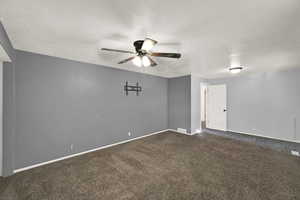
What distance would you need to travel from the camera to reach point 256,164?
2.56 metres

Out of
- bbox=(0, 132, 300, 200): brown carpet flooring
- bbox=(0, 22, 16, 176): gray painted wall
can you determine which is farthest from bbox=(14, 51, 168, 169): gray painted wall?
bbox=(0, 132, 300, 200): brown carpet flooring

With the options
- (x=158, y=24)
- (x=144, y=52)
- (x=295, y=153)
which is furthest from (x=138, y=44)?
(x=295, y=153)

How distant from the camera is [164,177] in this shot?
2.19 meters

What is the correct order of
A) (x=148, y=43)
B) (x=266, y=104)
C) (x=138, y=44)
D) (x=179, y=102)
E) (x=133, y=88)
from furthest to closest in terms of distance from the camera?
(x=179, y=102) < (x=266, y=104) < (x=133, y=88) < (x=138, y=44) < (x=148, y=43)

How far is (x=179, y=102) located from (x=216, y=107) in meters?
1.86

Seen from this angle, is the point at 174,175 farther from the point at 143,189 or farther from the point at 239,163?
the point at 239,163

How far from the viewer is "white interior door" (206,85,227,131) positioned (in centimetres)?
524

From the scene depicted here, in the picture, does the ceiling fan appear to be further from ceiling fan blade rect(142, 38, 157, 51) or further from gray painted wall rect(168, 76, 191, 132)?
gray painted wall rect(168, 76, 191, 132)

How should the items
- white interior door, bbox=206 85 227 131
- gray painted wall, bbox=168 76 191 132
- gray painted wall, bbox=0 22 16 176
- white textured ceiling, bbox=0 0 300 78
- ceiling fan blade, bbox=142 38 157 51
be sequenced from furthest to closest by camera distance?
1. white interior door, bbox=206 85 227 131
2. gray painted wall, bbox=168 76 191 132
3. gray painted wall, bbox=0 22 16 176
4. ceiling fan blade, bbox=142 38 157 51
5. white textured ceiling, bbox=0 0 300 78

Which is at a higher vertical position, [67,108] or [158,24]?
[158,24]

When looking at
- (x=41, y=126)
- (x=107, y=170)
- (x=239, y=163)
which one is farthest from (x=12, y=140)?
(x=239, y=163)

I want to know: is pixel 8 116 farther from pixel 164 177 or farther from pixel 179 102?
pixel 179 102

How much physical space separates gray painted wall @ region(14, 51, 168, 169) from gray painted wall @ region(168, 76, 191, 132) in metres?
1.56

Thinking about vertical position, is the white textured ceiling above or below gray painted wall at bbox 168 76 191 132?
above
